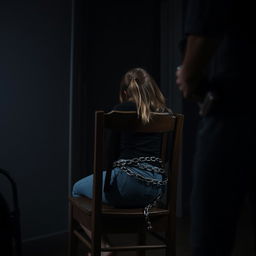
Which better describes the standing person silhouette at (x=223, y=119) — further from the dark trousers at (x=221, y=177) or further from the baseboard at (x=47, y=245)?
the baseboard at (x=47, y=245)

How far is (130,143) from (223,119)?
34.4 inches

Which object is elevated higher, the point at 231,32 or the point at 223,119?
the point at 231,32

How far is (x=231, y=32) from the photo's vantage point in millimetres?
863

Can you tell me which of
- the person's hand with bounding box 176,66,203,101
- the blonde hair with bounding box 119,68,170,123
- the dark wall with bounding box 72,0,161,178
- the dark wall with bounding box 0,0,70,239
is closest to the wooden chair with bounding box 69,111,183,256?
the blonde hair with bounding box 119,68,170,123

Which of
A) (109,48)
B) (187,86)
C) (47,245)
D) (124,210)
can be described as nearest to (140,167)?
(124,210)

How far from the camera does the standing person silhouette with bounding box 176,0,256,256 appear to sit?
0.85 meters

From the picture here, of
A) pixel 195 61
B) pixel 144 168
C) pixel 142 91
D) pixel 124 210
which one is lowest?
pixel 124 210

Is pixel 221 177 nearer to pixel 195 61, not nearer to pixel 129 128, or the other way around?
pixel 195 61

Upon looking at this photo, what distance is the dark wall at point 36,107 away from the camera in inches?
91.7

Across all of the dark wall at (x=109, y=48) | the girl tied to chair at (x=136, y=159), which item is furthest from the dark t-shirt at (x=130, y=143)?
the dark wall at (x=109, y=48)

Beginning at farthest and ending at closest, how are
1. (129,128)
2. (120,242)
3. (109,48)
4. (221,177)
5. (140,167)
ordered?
1. (109,48)
2. (120,242)
3. (140,167)
4. (129,128)
5. (221,177)

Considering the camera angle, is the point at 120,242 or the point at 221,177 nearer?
the point at 221,177

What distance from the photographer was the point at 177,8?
10.7ft

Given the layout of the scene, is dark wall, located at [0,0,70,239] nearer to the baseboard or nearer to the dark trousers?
the baseboard
